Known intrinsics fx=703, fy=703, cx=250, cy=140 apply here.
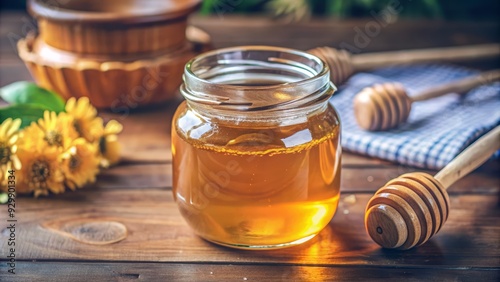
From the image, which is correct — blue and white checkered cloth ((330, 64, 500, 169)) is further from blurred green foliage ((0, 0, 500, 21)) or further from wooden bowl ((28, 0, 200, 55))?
blurred green foliage ((0, 0, 500, 21))

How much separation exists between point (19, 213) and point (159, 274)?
258mm

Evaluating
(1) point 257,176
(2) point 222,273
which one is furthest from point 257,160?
(2) point 222,273

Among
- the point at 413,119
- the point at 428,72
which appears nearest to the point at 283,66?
the point at 413,119

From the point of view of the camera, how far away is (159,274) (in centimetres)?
80

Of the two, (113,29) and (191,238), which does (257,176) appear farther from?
(113,29)

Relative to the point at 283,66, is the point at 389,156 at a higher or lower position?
lower

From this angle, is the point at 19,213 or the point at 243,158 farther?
the point at 19,213

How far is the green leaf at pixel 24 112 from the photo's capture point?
1023 millimetres

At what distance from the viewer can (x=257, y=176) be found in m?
0.79

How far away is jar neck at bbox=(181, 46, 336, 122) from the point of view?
0.79 metres

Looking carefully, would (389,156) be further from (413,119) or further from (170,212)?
(170,212)

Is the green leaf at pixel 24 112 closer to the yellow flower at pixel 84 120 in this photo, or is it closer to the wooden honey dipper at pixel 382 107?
the yellow flower at pixel 84 120

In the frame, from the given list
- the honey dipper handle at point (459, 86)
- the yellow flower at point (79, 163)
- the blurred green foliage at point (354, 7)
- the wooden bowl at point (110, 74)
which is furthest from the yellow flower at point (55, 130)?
the blurred green foliage at point (354, 7)

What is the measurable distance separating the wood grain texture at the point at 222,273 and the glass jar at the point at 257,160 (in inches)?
1.6
